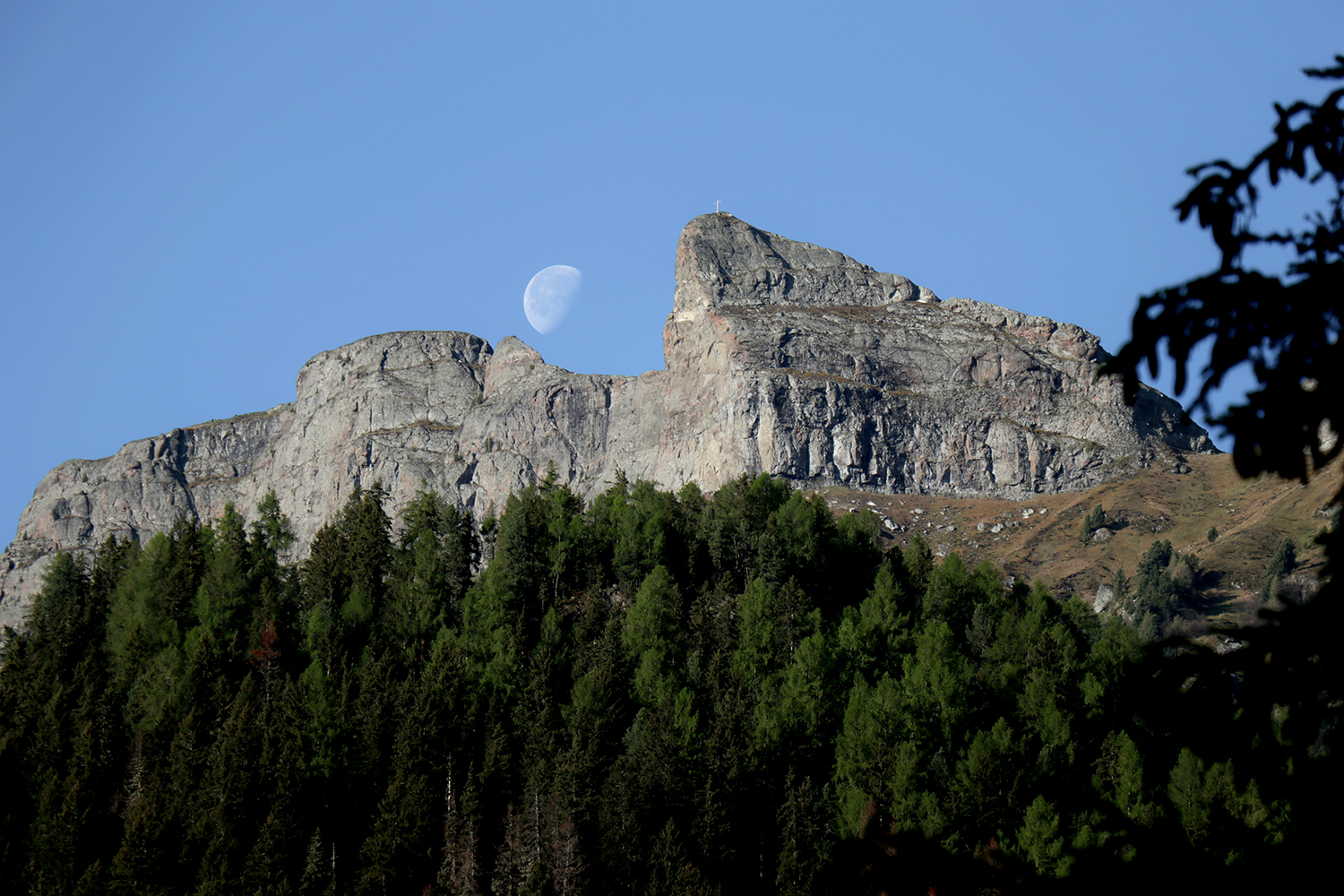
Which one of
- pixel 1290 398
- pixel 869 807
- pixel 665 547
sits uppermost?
pixel 665 547

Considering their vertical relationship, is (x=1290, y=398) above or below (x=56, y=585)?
below

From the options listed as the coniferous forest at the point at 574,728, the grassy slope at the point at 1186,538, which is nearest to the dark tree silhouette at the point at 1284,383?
the coniferous forest at the point at 574,728

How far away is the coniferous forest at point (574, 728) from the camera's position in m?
55.2

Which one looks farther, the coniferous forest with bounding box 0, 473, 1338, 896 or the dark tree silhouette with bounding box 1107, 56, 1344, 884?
the coniferous forest with bounding box 0, 473, 1338, 896

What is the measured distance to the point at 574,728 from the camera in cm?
6494

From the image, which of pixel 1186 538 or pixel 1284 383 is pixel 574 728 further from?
pixel 1186 538

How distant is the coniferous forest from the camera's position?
55.2 meters

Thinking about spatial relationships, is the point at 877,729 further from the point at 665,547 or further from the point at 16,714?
the point at 16,714

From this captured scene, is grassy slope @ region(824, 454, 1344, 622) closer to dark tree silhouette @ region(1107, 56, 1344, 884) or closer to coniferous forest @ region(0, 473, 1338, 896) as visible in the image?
coniferous forest @ region(0, 473, 1338, 896)

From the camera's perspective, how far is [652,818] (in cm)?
5844

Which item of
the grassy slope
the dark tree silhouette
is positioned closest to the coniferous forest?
the dark tree silhouette

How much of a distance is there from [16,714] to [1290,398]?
76530 mm

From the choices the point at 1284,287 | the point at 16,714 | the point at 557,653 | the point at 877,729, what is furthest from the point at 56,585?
the point at 1284,287

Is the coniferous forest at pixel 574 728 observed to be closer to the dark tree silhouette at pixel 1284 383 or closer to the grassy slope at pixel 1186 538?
the dark tree silhouette at pixel 1284 383
